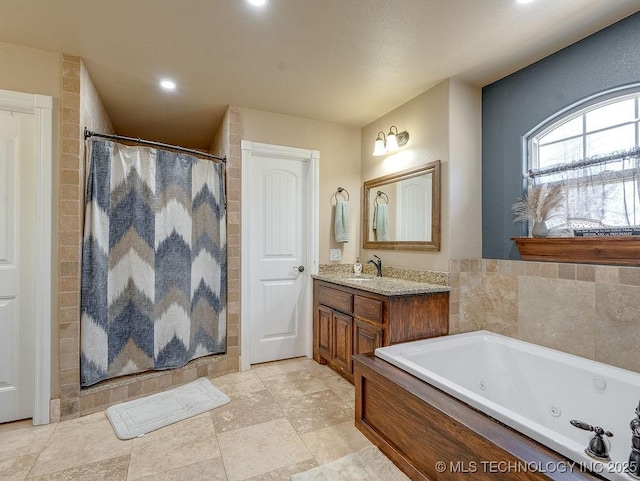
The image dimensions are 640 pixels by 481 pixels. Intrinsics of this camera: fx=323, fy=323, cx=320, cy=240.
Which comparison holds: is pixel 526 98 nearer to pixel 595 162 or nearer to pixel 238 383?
pixel 595 162

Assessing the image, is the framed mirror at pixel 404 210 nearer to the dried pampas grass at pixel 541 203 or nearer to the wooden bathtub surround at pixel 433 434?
the dried pampas grass at pixel 541 203

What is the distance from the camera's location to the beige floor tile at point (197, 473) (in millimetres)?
1628

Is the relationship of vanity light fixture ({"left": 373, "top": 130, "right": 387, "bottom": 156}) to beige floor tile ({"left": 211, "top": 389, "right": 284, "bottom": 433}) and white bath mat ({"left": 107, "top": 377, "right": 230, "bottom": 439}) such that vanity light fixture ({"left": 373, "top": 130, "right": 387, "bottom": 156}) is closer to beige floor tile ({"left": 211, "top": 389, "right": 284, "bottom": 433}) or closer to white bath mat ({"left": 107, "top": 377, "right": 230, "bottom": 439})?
beige floor tile ({"left": 211, "top": 389, "right": 284, "bottom": 433})

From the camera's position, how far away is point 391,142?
2943 millimetres

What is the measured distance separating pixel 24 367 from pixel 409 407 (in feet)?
8.09

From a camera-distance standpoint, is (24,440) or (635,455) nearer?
(635,455)

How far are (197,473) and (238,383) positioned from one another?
1064 millimetres

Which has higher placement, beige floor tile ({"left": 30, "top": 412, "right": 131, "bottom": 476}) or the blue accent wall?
the blue accent wall

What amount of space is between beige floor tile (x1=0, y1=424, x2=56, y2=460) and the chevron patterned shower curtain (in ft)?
1.07

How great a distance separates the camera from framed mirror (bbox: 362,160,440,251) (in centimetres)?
262

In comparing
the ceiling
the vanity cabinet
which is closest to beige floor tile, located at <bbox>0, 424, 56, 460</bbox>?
the vanity cabinet

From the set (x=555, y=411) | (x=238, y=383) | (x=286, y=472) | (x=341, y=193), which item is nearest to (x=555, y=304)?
(x=555, y=411)

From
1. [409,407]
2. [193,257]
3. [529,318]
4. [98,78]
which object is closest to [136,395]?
[193,257]

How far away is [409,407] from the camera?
5.22 feet
